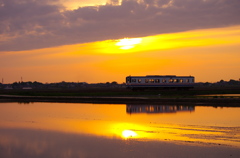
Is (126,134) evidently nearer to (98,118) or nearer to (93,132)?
(93,132)

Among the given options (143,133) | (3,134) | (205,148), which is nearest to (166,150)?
(205,148)

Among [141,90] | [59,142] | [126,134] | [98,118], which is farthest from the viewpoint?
[141,90]

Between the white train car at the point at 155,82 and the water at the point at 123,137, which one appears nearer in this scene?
the water at the point at 123,137

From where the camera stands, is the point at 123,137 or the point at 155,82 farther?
the point at 155,82

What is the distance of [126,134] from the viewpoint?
22.4 m

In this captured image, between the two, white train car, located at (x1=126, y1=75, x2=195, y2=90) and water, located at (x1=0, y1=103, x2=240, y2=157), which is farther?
white train car, located at (x1=126, y1=75, x2=195, y2=90)

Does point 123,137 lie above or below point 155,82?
below

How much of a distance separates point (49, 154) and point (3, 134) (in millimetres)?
A: 7310

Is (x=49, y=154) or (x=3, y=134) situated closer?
(x=49, y=154)

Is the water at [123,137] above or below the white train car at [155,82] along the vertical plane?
below

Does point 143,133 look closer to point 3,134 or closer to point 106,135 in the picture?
point 106,135

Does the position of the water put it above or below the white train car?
below

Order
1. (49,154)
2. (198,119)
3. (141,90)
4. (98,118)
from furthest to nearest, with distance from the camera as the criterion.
Answer: (141,90), (98,118), (198,119), (49,154)

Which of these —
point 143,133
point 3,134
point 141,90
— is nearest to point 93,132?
point 143,133
